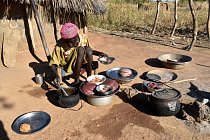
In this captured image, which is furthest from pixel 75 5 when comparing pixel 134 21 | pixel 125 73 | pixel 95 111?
pixel 134 21

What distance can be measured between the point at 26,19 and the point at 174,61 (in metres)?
3.50

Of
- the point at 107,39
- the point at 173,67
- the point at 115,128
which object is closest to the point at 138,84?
the point at 173,67

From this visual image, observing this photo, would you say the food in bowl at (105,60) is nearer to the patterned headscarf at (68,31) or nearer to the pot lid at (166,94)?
the patterned headscarf at (68,31)

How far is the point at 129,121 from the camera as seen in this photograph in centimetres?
344

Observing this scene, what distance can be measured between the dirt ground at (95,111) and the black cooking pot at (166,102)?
13cm

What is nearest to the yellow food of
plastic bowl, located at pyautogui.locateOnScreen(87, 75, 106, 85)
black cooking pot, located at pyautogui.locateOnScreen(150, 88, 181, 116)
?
plastic bowl, located at pyautogui.locateOnScreen(87, 75, 106, 85)

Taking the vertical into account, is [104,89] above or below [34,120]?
above

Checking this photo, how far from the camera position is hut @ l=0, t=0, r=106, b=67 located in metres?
5.73

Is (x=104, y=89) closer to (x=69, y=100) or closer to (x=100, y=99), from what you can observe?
(x=100, y=99)

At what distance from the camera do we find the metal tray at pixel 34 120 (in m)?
3.24

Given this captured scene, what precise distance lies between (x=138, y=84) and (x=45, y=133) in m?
1.92

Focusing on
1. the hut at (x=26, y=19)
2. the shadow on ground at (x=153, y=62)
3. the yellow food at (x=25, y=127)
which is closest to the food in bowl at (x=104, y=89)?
the yellow food at (x=25, y=127)

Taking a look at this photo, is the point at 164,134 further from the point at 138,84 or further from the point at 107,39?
the point at 107,39

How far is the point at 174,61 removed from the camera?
5160 mm
